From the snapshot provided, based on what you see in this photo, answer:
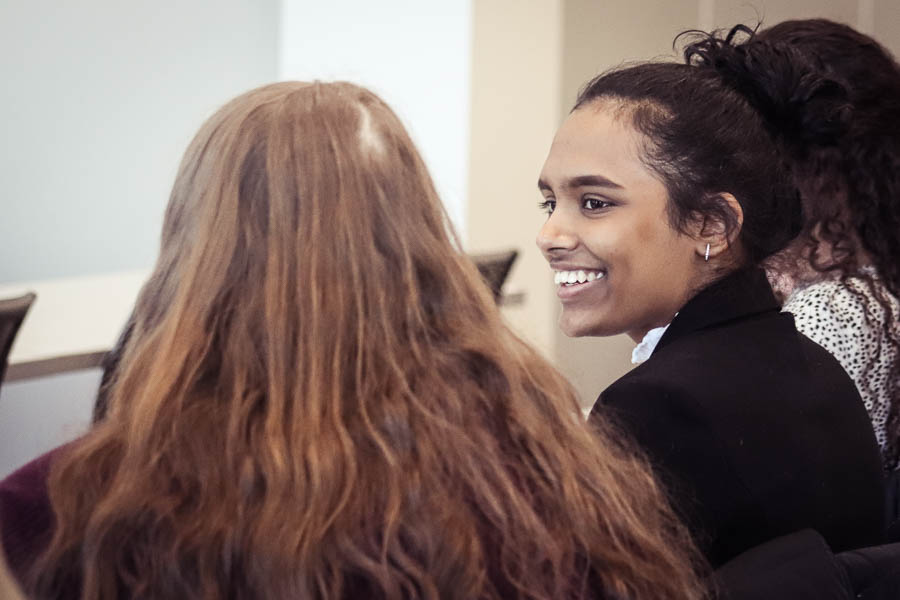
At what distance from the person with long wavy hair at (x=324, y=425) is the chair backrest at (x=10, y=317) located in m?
0.74

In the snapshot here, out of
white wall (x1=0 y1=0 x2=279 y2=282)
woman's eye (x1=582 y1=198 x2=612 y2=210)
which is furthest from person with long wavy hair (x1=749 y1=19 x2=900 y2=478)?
white wall (x1=0 y1=0 x2=279 y2=282)

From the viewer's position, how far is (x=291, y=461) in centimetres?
84

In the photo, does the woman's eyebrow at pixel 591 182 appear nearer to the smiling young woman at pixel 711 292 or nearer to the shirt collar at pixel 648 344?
the smiling young woman at pixel 711 292

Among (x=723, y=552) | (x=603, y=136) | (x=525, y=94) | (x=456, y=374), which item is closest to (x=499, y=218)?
(x=525, y=94)

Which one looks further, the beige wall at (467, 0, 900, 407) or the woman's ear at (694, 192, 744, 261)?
the beige wall at (467, 0, 900, 407)

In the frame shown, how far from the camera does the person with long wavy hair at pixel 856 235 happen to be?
1.67m

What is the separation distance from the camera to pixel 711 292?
1.35 metres

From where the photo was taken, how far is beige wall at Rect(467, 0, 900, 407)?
11.0ft

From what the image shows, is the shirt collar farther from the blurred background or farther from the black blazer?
the blurred background

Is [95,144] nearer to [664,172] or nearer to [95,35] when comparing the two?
[95,35]

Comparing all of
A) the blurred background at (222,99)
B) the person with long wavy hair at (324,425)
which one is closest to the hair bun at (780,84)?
the person with long wavy hair at (324,425)

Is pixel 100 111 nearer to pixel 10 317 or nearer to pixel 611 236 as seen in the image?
pixel 10 317

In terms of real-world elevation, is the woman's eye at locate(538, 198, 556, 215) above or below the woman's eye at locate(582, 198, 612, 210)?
below

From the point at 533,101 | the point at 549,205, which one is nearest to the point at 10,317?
the point at 549,205
